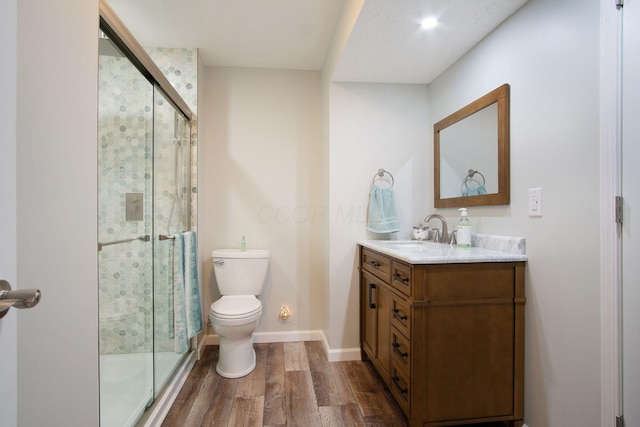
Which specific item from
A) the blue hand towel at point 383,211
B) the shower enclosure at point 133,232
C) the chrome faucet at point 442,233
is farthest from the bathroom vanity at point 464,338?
the shower enclosure at point 133,232

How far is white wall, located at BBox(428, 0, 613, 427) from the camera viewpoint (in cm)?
114

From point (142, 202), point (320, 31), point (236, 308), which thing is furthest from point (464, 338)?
point (320, 31)

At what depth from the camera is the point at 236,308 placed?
204cm

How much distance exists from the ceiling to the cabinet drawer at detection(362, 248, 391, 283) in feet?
4.06

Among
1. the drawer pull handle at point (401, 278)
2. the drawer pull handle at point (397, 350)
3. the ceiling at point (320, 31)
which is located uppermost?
the ceiling at point (320, 31)

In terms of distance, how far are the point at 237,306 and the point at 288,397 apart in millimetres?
649

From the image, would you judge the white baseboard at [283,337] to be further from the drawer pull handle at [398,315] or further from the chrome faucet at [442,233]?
the chrome faucet at [442,233]

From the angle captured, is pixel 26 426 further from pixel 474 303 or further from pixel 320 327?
pixel 320 327

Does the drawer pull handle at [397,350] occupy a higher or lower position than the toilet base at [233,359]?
higher

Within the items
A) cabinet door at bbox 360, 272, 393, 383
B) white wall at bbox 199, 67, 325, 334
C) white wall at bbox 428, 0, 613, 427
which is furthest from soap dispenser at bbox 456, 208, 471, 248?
white wall at bbox 199, 67, 325, 334

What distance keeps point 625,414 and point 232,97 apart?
290cm

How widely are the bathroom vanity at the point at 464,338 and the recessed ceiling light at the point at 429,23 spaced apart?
1181mm

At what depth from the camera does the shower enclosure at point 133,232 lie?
132cm

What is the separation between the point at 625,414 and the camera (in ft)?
3.39
